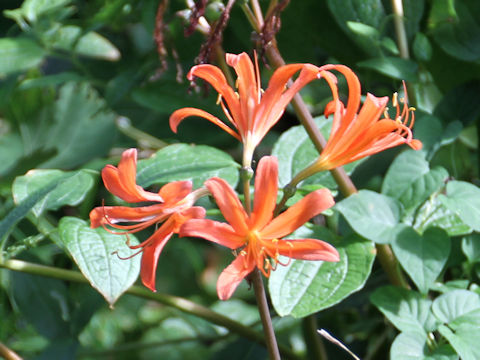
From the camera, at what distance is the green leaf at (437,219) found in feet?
2.03

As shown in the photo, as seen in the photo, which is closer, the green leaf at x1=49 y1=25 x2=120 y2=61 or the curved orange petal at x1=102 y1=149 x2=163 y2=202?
the curved orange petal at x1=102 y1=149 x2=163 y2=202

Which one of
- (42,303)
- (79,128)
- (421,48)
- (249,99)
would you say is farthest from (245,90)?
(79,128)

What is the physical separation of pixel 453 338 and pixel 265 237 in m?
0.20

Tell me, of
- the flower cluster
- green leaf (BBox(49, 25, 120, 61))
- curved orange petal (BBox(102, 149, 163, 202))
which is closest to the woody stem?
the flower cluster

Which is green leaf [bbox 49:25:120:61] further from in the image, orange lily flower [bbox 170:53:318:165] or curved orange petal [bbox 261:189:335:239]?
curved orange petal [bbox 261:189:335:239]

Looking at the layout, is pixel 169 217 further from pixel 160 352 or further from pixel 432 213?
pixel 160 352

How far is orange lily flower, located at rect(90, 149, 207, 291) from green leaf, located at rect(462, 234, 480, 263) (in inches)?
11.7

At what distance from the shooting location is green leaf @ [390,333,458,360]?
529 mm

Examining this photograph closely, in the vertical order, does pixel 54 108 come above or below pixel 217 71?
below

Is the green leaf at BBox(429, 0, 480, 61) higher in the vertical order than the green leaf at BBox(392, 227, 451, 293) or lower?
higher

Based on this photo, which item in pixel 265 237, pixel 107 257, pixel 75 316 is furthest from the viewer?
pixel 75 316

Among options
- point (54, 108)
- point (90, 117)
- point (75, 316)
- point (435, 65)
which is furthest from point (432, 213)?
point (54, 108)

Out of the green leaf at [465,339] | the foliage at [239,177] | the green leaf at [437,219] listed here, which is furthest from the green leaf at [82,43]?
the green leaf at [465,339]

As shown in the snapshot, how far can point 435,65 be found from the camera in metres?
0.81
